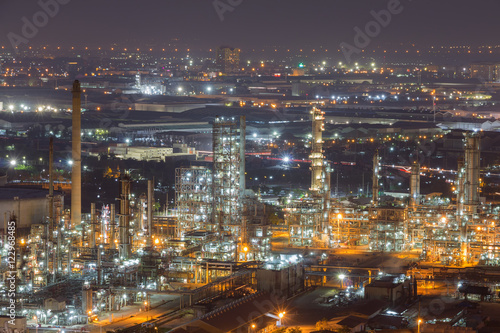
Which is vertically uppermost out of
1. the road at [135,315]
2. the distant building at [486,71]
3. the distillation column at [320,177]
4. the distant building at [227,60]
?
the distant building at [227,60]

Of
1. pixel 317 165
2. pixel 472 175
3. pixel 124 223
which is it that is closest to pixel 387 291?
pixel 124 223

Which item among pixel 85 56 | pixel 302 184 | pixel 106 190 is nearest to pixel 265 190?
pixel 302 184

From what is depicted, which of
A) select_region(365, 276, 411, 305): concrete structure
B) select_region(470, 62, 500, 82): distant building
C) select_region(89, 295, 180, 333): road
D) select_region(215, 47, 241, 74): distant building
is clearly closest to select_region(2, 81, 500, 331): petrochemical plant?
select_region(89, 295, 180, 333): road

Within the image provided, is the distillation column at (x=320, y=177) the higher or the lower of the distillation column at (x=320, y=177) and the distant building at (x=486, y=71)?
the lower

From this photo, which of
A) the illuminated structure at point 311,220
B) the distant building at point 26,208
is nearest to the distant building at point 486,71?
the illuminated structure at point 311,220

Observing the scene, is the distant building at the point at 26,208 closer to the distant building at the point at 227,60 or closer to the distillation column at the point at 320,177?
the distillation column at the point at 320,177

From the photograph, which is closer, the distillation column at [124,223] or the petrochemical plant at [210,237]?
the petrochemical plant at [210,237]

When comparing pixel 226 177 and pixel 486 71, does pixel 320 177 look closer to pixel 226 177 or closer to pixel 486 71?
pixel 226 177

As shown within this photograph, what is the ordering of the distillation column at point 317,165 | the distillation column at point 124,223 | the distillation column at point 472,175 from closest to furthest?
1. the distillation column at point 124,223
2. the distillation column at point 472,175
3. the distillation column at point 317,165
